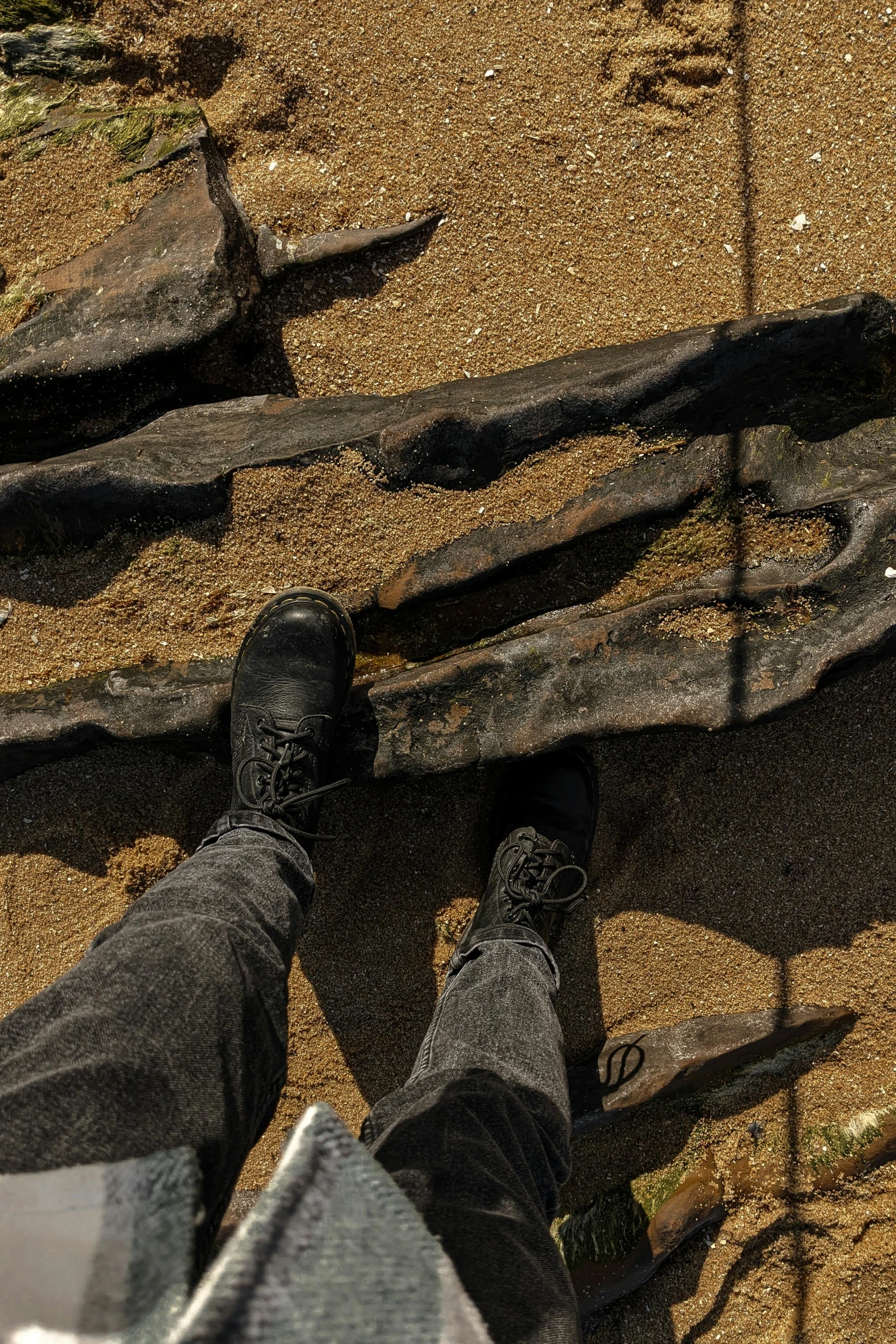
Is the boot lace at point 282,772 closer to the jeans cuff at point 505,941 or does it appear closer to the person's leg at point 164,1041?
the person's leg at point 164,1041

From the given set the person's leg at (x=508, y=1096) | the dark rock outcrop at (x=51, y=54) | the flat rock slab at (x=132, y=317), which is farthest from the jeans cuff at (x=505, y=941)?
the dark rock outcrop at (x=51, y=54)

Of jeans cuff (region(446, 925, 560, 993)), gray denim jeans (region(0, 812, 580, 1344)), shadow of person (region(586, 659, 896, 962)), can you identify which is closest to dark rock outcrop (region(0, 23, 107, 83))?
gray denim jeans (region(0, 812, 580, 1344))

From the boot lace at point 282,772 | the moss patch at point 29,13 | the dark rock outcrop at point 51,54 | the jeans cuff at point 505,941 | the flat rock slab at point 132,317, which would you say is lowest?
the jeans cuff at point 505,941

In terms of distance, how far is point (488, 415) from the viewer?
2.29 meters

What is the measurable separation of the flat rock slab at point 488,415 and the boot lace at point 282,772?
69cm

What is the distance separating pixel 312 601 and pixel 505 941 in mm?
1157

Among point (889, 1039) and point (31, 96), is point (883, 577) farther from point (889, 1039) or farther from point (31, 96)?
point (31, 96)

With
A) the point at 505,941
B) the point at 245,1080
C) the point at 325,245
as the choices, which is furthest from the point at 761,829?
the point at 325,245

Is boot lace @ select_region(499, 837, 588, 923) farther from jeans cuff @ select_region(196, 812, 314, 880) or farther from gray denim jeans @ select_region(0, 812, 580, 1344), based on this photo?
jeans cuff @ select_region(196, 812, 314, 880)

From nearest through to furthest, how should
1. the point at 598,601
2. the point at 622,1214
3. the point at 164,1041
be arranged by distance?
the point at 164,1041, the point at 598,601, the point at 622,1214

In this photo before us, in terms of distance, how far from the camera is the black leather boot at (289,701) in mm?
2287

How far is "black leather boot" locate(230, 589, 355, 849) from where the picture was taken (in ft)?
7.50

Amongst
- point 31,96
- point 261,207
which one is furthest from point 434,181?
point 31,96

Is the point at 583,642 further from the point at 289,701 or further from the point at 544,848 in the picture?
the point at 289,701
